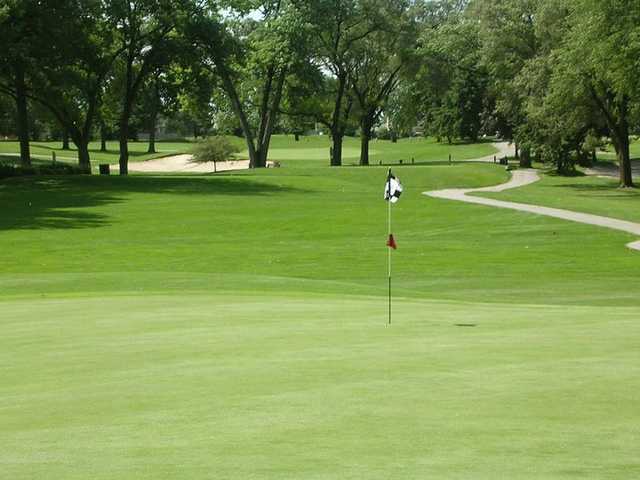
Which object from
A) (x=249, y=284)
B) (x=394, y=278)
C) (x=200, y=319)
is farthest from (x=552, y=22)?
(x=200, y=319)

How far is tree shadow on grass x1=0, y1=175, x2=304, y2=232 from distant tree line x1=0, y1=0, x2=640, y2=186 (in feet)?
22.4

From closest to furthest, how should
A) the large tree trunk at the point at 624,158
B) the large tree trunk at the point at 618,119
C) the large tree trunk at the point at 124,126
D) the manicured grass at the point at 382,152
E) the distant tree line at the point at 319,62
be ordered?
the distant tree line at the point at 319,62 → the large tree trunk at the point at 618,119 → the large tree trunk at the point at 624,158 → the large tree trunk at the point at 124,126 → the manicured grass at the point at 382,152

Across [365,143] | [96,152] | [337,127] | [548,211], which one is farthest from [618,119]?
[96,152]

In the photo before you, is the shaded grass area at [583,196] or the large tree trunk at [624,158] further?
the large tree trunk at [624,158]

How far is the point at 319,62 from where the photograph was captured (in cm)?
8712

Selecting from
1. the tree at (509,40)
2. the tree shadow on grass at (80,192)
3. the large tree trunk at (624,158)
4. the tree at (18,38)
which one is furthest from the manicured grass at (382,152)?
the tree at (18,38)

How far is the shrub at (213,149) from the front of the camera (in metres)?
88.3

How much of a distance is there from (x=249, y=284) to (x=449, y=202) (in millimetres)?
27540

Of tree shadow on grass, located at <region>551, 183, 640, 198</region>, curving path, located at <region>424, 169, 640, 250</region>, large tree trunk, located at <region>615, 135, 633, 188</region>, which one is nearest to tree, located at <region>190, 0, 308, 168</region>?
curving path, located at <region>424, 169, 640, 250</region>

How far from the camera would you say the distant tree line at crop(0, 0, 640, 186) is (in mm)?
57125

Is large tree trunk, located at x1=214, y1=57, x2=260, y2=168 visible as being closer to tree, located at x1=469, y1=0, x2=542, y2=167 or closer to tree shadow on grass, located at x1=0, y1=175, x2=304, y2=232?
tree shadow on grass, located at x1=0, y1=175, x2=304, y2=232

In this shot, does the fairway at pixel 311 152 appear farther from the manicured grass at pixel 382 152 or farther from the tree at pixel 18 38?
the tree at pixel 18 38

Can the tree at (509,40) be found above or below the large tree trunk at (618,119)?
above

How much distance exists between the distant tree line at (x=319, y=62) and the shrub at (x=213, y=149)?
349 centimetres
